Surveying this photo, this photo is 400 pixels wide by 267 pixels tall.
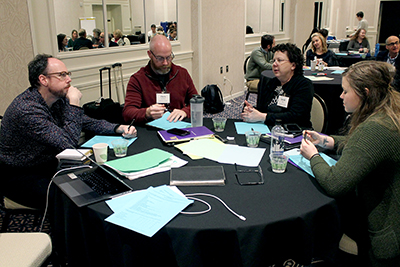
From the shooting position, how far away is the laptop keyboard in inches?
59.2

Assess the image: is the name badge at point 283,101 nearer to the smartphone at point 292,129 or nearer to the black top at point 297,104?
the black top at point 297,104

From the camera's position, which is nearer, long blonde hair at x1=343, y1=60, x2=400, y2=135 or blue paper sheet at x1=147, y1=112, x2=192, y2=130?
long blonde hair at x1=343, y1=60, x2=400, y2=135

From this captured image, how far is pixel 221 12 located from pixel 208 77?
1.22m

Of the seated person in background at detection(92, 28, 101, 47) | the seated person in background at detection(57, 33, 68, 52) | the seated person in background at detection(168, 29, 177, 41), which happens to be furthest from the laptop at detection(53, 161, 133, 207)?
the seated person in background at detection(168, 29, 177, 41)

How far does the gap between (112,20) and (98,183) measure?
3210 millimetres

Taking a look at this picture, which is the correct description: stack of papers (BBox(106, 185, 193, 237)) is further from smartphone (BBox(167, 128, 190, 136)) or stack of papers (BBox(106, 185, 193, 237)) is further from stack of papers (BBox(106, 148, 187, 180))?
smartphone (BBox(167, 128, 190, 136))

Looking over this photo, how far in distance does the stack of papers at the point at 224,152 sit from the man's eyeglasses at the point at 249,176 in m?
0.08

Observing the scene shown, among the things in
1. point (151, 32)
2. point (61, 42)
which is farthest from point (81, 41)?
point (151, 32)

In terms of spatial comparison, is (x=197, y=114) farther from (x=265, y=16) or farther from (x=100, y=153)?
(x=265, y=16)

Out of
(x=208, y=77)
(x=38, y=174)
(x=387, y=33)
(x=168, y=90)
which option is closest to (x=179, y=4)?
(x=208, y=77)

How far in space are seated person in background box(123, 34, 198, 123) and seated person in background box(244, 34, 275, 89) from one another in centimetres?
299

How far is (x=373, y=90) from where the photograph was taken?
1.55 m

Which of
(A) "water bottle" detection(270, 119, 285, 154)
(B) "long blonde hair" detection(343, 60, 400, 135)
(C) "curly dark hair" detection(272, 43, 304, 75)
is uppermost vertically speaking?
(C) "curly dark hair" detection(272, 43, 304, 75)

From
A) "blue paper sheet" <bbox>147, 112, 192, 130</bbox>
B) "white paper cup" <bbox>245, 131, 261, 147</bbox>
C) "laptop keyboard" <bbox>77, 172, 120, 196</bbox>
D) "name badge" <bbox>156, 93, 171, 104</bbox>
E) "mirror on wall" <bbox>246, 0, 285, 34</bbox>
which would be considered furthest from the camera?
"mirror on wall" <bbox>246, 0, 285, 34</bbox>
